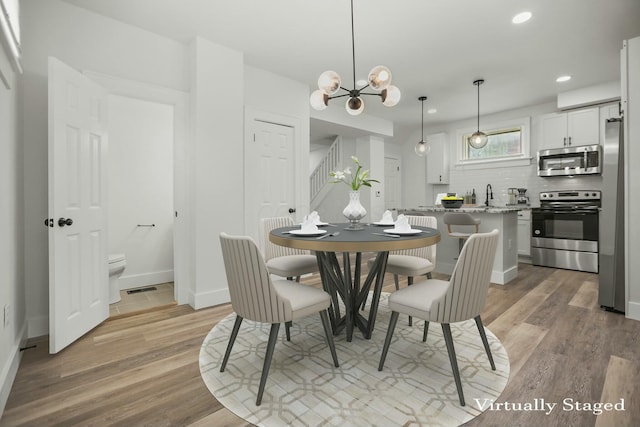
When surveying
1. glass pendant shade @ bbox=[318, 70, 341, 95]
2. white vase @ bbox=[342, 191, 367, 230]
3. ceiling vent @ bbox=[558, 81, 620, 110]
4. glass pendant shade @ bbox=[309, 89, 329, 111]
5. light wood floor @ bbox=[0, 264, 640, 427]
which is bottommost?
light wood floor @ bbox=[0, 264, 640, 427]

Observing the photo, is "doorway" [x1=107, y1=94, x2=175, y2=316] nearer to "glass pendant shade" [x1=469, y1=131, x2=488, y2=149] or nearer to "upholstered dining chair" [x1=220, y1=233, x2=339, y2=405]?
"upholstered dining chair" [x1=220, y1=233, x2=339, y2=405]

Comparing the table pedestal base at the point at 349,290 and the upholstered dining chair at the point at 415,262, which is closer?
the table pedestal base at the point at 349,290

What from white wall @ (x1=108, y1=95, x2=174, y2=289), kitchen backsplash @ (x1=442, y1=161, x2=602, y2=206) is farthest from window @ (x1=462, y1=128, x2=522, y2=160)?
white wall @ (x1=108, y1=95, x2=174, y2=289)

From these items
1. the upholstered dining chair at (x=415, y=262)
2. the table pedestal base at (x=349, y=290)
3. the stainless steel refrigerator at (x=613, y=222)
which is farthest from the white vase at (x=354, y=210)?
the stainless steel refrigerator at (x=613, y=222)

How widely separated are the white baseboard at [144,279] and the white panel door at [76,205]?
1.19 m

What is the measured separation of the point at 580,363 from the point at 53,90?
3913 mm

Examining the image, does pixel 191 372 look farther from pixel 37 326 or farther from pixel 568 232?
pixel 568 232

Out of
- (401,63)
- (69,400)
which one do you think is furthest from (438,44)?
(69,400)

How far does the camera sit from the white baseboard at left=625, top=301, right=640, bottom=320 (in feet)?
8.70

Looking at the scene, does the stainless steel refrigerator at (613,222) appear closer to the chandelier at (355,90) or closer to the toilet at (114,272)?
the chandelier at (355,90)

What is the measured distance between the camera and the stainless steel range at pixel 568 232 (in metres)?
4.39

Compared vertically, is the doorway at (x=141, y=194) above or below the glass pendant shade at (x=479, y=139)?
below

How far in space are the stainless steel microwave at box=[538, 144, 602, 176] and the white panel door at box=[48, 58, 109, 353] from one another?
6.20 m

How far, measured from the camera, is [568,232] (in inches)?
181
